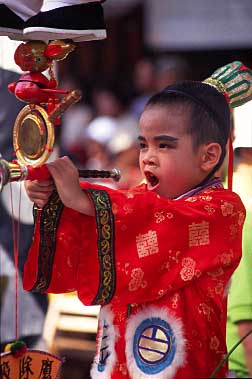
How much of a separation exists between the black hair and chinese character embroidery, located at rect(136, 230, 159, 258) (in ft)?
0.94

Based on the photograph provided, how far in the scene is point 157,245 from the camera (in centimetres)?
251

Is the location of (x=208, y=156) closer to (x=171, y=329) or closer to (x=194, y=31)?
(x=171, y=329)

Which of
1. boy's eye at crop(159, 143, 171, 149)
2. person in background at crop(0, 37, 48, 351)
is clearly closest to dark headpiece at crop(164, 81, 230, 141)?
boy's eye at crop(159, 143, 171, 149)

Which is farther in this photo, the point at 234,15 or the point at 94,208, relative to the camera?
the point at 234,15

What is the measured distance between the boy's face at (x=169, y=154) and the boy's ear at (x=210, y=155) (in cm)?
1

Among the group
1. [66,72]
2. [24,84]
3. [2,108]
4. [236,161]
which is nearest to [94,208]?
[24,84]

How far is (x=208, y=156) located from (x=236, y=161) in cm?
57

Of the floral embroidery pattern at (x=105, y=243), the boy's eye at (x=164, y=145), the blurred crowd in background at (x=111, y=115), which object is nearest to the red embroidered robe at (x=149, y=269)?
the floral embroidery pattern at (x=105, y=243)

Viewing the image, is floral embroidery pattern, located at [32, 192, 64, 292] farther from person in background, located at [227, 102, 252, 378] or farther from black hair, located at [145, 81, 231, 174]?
person in background, located at [227, 102, 252, 378]

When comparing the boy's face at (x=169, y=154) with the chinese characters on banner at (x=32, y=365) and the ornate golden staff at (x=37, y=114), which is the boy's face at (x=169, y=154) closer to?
the ornate golden staff at (x=37, y=114)

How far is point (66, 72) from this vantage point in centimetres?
854

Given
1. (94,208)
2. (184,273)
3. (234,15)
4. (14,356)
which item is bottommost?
(14,356)

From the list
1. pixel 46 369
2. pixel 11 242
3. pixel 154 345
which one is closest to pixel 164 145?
pixel 154 345

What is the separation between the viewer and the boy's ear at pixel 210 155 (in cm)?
267
